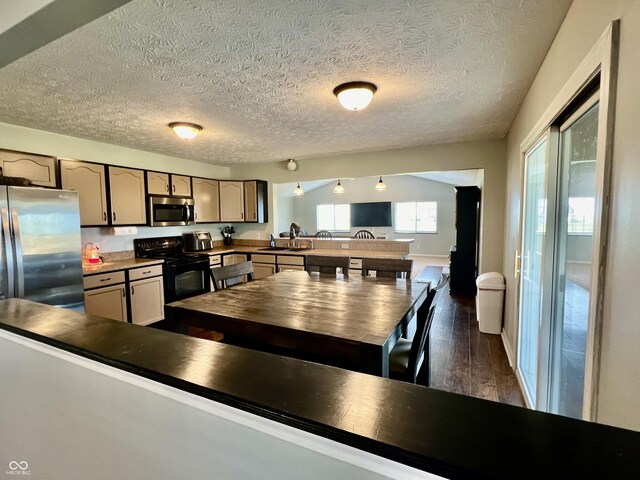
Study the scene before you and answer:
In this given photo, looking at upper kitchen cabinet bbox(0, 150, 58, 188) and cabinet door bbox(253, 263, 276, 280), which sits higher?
upper kitchen cabinet bbox(0, 150, 58, 188)

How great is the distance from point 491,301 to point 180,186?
442 cm

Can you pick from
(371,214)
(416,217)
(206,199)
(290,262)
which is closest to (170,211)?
(206,199)

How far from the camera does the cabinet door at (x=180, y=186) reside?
437 cm

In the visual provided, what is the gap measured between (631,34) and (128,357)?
5.44 ft

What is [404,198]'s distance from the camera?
1009 centimetres

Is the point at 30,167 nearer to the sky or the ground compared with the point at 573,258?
nearer to the sky

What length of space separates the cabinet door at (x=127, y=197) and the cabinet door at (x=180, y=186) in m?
0.47

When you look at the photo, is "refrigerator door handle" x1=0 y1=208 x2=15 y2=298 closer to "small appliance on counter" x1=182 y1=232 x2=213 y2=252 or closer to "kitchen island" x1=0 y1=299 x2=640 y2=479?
"kitchen island" x1=0 y1=299 x2=640 y2=479

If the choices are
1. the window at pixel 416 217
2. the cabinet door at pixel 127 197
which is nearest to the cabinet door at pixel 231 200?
the cabinet door at pixel 127 197

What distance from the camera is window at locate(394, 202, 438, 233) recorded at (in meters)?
9.72

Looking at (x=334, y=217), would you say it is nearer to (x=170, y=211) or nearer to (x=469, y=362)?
(x=170, y=211)

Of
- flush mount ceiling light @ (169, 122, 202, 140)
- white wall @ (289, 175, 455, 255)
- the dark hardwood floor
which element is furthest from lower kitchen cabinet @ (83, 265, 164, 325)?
white wall @ (289, 175, 455, 255)

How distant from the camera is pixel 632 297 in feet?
2.76

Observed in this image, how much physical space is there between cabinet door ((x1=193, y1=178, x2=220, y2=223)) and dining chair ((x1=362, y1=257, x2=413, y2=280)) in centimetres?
308
